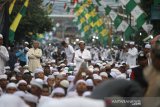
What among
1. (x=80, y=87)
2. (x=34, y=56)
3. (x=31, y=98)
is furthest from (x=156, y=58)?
(x=34, y=56)

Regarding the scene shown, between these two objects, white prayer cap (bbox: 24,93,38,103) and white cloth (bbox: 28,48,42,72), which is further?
white cloth (bbox: 28,48,42,72)

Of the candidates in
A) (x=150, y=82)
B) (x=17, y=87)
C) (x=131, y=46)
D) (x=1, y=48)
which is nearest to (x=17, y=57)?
(x=131, y=46)

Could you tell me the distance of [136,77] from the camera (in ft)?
33.1

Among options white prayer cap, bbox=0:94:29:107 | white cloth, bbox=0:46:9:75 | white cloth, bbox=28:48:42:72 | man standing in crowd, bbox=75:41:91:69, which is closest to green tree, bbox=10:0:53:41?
white cloth, bbox=28:48:42:72

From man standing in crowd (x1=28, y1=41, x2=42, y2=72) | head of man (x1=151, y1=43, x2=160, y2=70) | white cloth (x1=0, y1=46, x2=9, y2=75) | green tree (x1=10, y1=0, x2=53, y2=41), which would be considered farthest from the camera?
green tree (x1=10, y1=0, x2=53, y2=41)

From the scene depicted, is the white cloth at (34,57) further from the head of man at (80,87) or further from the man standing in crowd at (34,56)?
the head of man at (80,87)

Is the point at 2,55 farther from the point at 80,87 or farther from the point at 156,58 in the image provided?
the point at 156,58

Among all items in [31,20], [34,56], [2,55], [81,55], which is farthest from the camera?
[31,20]

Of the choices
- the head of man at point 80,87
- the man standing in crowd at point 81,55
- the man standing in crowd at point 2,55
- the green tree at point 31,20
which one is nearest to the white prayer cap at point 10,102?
the head of man at point 80,87

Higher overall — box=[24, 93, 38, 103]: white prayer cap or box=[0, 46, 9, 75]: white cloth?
box=[24, 93, 38, 103]: white prayer cap

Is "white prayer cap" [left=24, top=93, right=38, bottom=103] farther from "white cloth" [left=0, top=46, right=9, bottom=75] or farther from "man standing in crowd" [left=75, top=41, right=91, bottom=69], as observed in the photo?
"man standing in crowd" [left=75, top=41, right=91, bottom=69]

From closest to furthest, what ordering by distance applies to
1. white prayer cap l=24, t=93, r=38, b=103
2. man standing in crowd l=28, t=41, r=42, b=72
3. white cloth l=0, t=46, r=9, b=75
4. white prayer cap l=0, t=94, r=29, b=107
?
1. white prayer cap l=0, t=94, r=29, b=107
2. white prayer cap l=24, t=93, r=38, b=103
3. white cloth l=0, t=46, r=9, b=75
4. man standing in crowd l=28, t=41, r=42, b=72

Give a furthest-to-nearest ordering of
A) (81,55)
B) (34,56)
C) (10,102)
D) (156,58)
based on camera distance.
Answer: (34,56)
(81,55)
(10,102)
(156,58)

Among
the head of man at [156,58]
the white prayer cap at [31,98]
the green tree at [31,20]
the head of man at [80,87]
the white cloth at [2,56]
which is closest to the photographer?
the head of man at [156,58]
